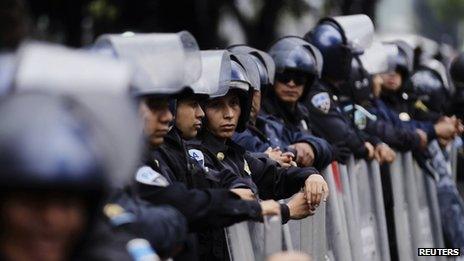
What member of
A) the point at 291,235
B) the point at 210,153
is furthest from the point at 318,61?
the point at 210,153

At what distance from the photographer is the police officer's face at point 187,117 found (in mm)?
6629

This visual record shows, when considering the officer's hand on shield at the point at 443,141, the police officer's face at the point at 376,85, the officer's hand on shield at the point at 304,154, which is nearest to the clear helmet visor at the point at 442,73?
the officer's hand on shield at the point at 443,141

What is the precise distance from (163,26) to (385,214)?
13.0 meters

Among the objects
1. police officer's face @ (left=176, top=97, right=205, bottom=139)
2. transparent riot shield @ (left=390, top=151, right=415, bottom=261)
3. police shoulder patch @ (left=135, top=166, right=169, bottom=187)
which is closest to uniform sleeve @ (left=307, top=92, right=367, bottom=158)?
transparent riot shield @ (left=390, top=151, right=415, bottom=261)

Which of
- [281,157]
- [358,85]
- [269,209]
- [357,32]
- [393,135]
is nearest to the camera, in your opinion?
[269,209]

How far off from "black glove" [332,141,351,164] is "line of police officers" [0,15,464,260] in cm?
1

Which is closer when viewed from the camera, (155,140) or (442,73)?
(155,140)

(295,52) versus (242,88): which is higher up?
(295,52)

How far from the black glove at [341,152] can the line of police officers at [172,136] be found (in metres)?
0.01

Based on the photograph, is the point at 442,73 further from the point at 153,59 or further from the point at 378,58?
the point at 153,59

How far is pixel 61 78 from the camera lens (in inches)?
145

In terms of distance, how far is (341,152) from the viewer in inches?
401

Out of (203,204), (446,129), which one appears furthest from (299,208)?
(446,129)

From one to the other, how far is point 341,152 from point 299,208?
3.42 m
